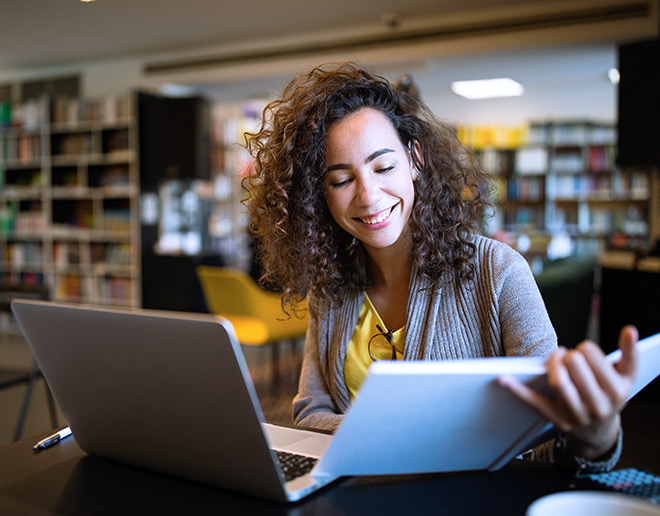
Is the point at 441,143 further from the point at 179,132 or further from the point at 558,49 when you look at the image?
the point at 179,132

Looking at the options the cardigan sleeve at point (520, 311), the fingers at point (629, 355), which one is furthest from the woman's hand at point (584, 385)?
the cardigan sleeve at point (520, 311)

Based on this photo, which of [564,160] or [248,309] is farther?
[564,160]

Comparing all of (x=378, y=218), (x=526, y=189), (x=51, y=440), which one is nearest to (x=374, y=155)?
(x=378, y=218)

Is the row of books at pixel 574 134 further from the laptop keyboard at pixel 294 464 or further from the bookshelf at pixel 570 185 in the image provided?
the laptop keyboard at pixel 294 464

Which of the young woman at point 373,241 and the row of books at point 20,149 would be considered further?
the row of books at point 20,149

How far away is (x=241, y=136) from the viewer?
5.50 m

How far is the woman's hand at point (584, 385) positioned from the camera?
0.68m

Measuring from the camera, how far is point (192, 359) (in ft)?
2.32

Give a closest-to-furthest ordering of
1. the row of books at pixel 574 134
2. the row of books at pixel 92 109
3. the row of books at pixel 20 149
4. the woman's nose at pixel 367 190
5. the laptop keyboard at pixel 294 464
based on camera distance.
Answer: the laptop keyboard at pixel 294 464 < the woman's nose at pixel 367 190 < the row of books at pixel 92 109 < the row of books at pixel 20 149 < the row of books at pixel 574 134

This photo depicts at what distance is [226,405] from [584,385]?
406 mm

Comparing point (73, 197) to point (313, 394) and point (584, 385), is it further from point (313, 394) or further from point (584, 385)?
point (584, 385)

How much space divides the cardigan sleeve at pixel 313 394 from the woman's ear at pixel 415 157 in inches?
16.2

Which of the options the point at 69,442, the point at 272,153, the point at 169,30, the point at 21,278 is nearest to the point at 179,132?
the point at 169,30

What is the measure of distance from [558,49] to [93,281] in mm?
5304
